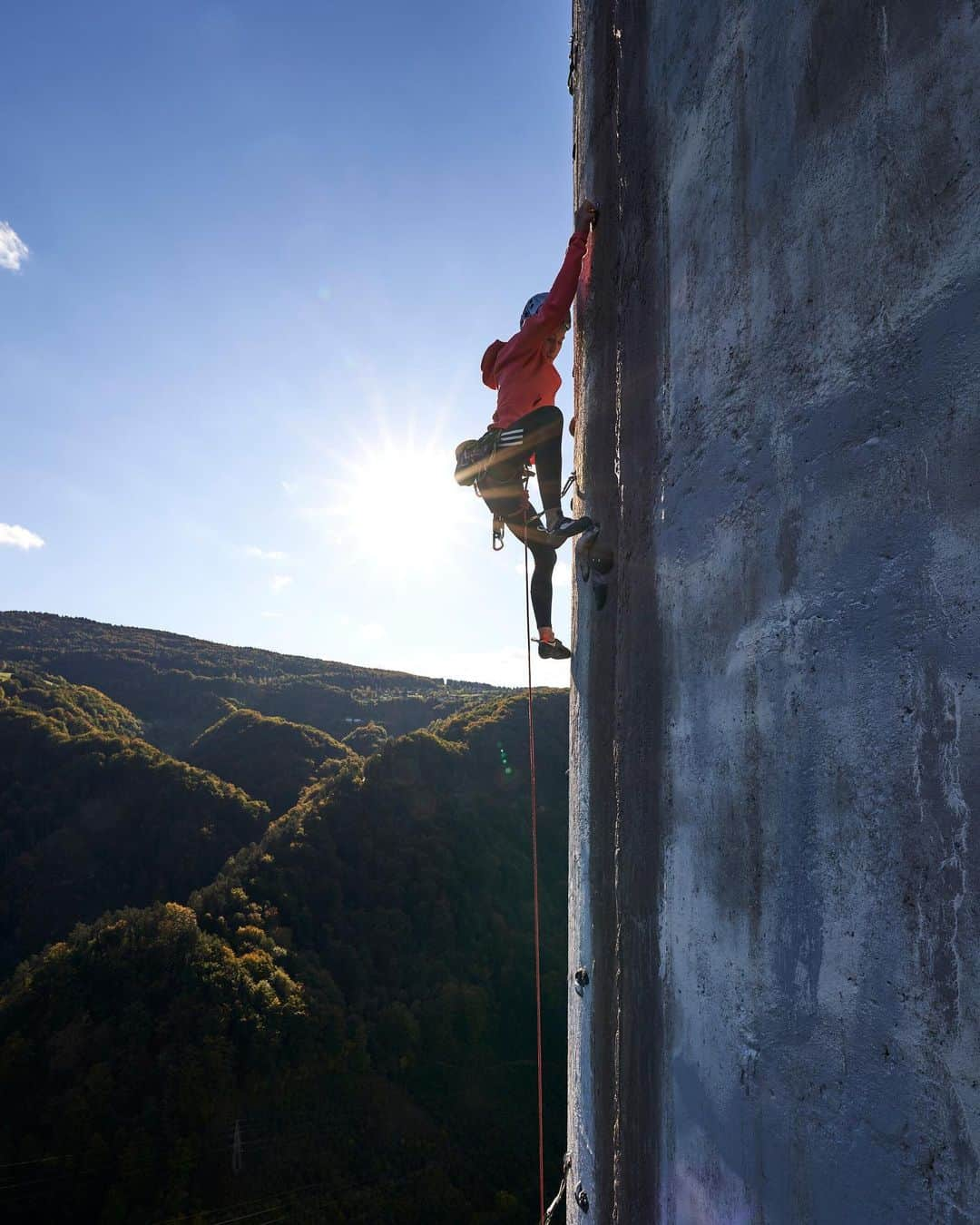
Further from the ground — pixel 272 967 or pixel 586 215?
pixel 586 215

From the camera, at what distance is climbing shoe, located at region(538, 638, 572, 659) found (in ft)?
13.9

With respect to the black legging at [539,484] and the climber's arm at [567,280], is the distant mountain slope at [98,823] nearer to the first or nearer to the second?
the black legging at [539,484]

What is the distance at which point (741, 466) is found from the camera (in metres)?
2.05

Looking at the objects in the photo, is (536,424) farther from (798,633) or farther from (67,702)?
(67,702)

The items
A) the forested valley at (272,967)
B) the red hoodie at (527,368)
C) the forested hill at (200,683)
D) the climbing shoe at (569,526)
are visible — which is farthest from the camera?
the forested hill at (200,683)

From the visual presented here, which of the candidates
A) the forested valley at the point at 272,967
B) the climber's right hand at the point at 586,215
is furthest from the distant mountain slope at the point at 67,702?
the climber's right hand at the point at 586,215

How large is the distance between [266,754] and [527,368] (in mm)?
63964

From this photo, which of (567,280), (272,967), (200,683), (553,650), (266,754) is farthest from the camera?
(200,683)

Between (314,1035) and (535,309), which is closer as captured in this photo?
(535,309)

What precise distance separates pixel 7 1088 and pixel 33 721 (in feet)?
105

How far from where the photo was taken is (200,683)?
8475cm

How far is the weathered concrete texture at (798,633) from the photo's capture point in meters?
1.45

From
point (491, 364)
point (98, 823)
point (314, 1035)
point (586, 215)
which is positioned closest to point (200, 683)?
point (98, 823)

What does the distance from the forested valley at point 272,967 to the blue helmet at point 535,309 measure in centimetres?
3742
